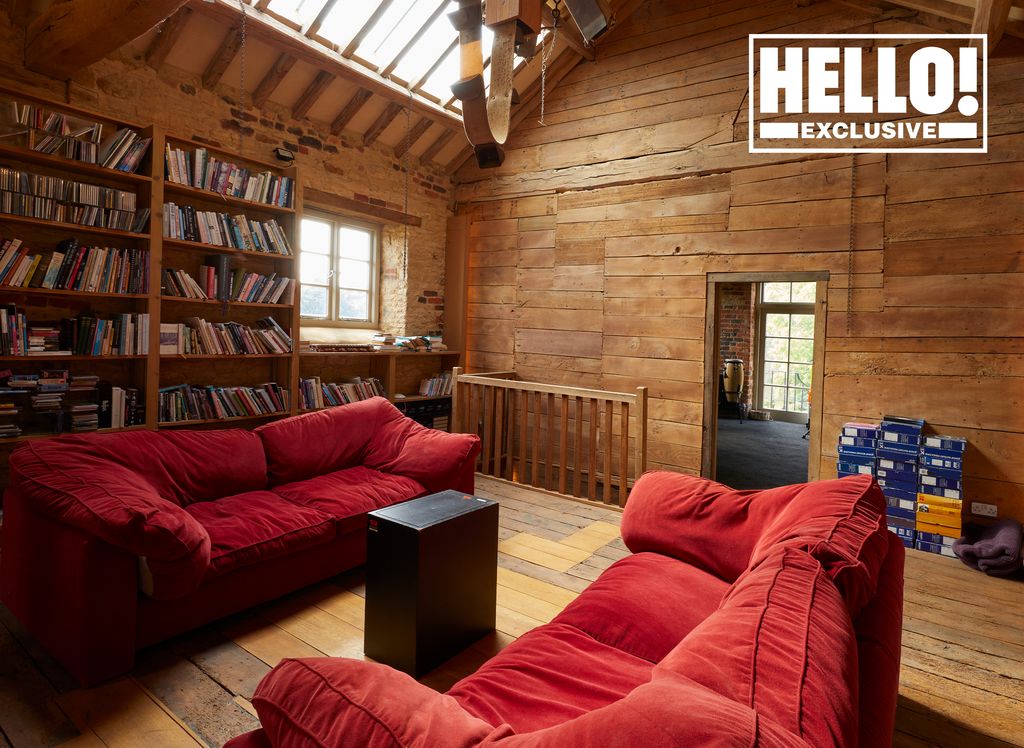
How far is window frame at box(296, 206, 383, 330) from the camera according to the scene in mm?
5256

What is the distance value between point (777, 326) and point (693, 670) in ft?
32.1

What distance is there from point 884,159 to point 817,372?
1.55 m

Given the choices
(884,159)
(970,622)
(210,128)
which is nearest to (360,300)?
(210,128)

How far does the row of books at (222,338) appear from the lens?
3863mm

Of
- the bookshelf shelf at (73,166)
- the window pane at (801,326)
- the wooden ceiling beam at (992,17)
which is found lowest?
the window pane at (801,326)

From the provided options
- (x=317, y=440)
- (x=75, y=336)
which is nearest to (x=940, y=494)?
(x=317, y=440)

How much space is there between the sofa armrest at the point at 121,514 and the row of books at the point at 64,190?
1.73 metres

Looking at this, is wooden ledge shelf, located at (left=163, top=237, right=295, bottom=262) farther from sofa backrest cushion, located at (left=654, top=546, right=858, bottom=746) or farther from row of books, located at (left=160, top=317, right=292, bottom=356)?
sofa backrest cushion, located at (left=654, top=546, right=858, bottom=746)

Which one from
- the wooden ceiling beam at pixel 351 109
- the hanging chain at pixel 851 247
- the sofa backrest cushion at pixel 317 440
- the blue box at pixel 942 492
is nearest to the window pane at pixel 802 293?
the hanging chain at pixel 851 247

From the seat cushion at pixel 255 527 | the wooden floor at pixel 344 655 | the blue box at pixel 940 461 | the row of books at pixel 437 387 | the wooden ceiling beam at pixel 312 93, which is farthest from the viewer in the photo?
the row of books at pixel 437 387

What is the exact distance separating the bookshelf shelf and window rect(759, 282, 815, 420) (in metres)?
8.89

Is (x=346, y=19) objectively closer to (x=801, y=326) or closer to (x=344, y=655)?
(x=344, y=655)

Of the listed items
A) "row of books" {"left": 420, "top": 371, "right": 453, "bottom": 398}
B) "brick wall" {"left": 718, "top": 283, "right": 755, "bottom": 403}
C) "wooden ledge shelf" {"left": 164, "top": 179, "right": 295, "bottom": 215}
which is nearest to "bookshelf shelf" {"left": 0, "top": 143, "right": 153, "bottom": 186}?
"wooden ledge shelf" {"left": 164, "top": 179, "right": 295, "bottom": 215}

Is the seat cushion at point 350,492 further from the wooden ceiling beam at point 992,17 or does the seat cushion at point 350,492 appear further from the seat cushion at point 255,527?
the wooden ceiling beam at point 992,17
